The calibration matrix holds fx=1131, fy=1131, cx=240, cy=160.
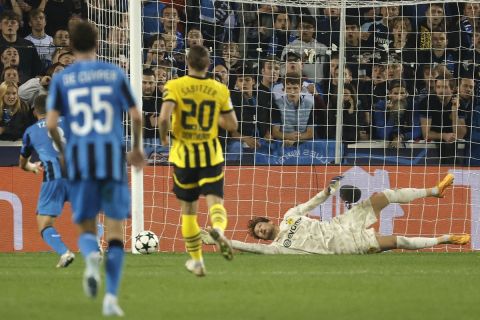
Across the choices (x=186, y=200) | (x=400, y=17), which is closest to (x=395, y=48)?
(x=400, y=17)

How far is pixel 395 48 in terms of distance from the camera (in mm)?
17375

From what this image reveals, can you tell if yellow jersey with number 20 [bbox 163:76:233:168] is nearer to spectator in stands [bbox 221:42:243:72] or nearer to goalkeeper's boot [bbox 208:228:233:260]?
goalkeeper's boot [bbox 208:228:233:260]

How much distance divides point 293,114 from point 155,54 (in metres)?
2.21

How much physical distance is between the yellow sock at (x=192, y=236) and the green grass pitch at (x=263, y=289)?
0.24 meters

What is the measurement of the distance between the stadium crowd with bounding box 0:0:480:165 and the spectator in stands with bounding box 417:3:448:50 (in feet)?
0.07

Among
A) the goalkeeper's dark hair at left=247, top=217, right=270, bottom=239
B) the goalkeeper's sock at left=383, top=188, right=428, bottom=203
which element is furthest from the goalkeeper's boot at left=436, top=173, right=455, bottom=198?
the goalkeeper's dark hair at left=247, top=217, right=270, bottom=239

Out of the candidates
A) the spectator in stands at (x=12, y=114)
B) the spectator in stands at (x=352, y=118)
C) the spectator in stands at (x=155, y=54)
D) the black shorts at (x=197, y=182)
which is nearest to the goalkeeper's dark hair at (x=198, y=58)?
the black shorts at (x=197, y=182)

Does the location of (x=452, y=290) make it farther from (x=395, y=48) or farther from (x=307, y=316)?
(x=395, y=48)

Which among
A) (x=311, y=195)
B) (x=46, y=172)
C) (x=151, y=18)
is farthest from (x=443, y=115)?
(x=46, y=172)

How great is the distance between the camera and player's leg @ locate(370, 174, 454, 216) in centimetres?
1420

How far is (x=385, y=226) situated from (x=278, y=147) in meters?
2.05

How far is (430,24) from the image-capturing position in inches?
696

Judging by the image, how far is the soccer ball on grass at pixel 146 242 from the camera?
546 inches

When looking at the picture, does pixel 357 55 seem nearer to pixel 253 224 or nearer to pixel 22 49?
pixel 253 224
